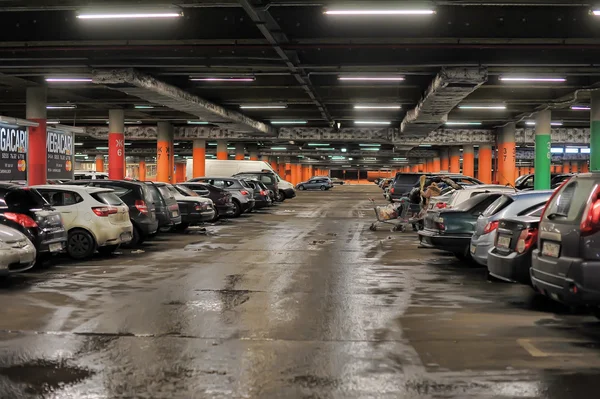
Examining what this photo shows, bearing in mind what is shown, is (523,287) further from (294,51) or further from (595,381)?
(294,51)

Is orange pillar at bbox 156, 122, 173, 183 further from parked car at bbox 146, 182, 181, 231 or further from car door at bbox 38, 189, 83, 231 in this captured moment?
car door at bbox 38, 189, 83, 231

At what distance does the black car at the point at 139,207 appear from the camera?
1559cm

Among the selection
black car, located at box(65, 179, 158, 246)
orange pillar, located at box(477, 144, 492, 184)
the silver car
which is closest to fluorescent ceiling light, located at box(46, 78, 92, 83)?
black car, located at box(65, 179, 158, 246)

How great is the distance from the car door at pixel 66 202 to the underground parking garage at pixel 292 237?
1.6 inches

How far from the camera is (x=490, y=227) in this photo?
10.2 meters

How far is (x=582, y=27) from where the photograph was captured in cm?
1482

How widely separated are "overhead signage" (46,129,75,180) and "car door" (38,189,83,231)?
440 inches

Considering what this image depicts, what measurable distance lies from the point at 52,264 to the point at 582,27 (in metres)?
12.3

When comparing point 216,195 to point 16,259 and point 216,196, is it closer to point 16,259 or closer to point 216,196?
point 216,196

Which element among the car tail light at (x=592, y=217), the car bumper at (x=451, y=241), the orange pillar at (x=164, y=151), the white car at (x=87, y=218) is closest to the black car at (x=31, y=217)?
the white car at (x=87, y=218)

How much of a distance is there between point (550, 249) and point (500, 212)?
324 cm

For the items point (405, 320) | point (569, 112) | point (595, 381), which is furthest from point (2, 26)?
point (569, 112)

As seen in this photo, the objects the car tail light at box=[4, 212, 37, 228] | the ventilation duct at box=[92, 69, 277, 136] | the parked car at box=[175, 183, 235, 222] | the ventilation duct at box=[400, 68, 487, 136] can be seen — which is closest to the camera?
the car tail light at box=[4, 212, 37, 228]

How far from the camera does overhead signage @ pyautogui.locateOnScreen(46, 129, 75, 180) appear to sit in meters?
24.5
